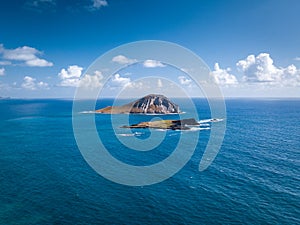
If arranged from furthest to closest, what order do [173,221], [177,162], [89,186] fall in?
[177,162]
[89,186]
[173,221]

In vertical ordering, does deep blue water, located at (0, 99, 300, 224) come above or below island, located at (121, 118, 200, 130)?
below

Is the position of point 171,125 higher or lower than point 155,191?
higher

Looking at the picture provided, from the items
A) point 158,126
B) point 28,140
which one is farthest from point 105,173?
point 158,126

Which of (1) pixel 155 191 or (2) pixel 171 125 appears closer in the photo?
(1) pixel 155 191

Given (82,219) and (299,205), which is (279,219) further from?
(82,219)

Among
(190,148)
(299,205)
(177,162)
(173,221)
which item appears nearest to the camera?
(173,221)

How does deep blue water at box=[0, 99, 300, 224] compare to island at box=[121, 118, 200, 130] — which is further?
island at box=[121, 118, 200, 130]

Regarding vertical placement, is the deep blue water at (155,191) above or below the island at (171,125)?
below

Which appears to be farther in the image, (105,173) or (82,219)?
(105,173)

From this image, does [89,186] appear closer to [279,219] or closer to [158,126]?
[279,219]

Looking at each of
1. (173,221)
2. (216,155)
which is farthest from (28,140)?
(173,221)

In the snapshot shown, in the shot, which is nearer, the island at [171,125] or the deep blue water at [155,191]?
the deep blue water at [155,191]
